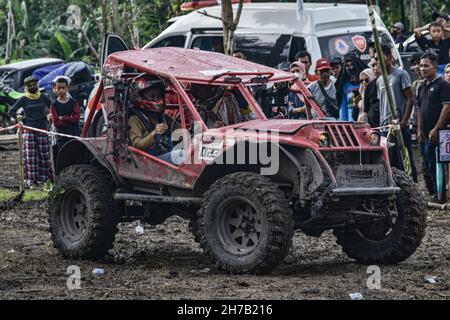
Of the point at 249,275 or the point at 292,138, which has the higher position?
the point at 292,138

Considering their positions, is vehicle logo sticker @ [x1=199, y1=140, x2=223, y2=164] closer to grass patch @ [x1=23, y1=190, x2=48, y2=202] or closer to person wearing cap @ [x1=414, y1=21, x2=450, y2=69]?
grass patch @ [x1=23, y1=190, x2=48, y2=202]

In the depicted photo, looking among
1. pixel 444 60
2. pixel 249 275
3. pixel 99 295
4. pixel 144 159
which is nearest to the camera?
pixel 99 295

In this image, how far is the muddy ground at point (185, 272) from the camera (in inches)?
377

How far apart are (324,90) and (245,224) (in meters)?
6.44

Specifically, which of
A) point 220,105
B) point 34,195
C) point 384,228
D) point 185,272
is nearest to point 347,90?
point 34,195

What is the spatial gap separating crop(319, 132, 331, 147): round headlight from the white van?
8435 millimetres

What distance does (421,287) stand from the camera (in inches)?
389

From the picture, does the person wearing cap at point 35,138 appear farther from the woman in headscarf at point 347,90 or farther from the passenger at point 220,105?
the passenger at point 220,105

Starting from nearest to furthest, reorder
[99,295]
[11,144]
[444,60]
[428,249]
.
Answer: [99,295], [428,249], [444,60], [11,144]

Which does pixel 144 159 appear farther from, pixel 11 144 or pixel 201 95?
pixel 11 144

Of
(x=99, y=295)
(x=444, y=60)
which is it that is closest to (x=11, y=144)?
(x=444, y=60)

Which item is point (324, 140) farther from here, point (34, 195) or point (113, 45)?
point (34, 195)

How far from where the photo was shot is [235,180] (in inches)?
415
